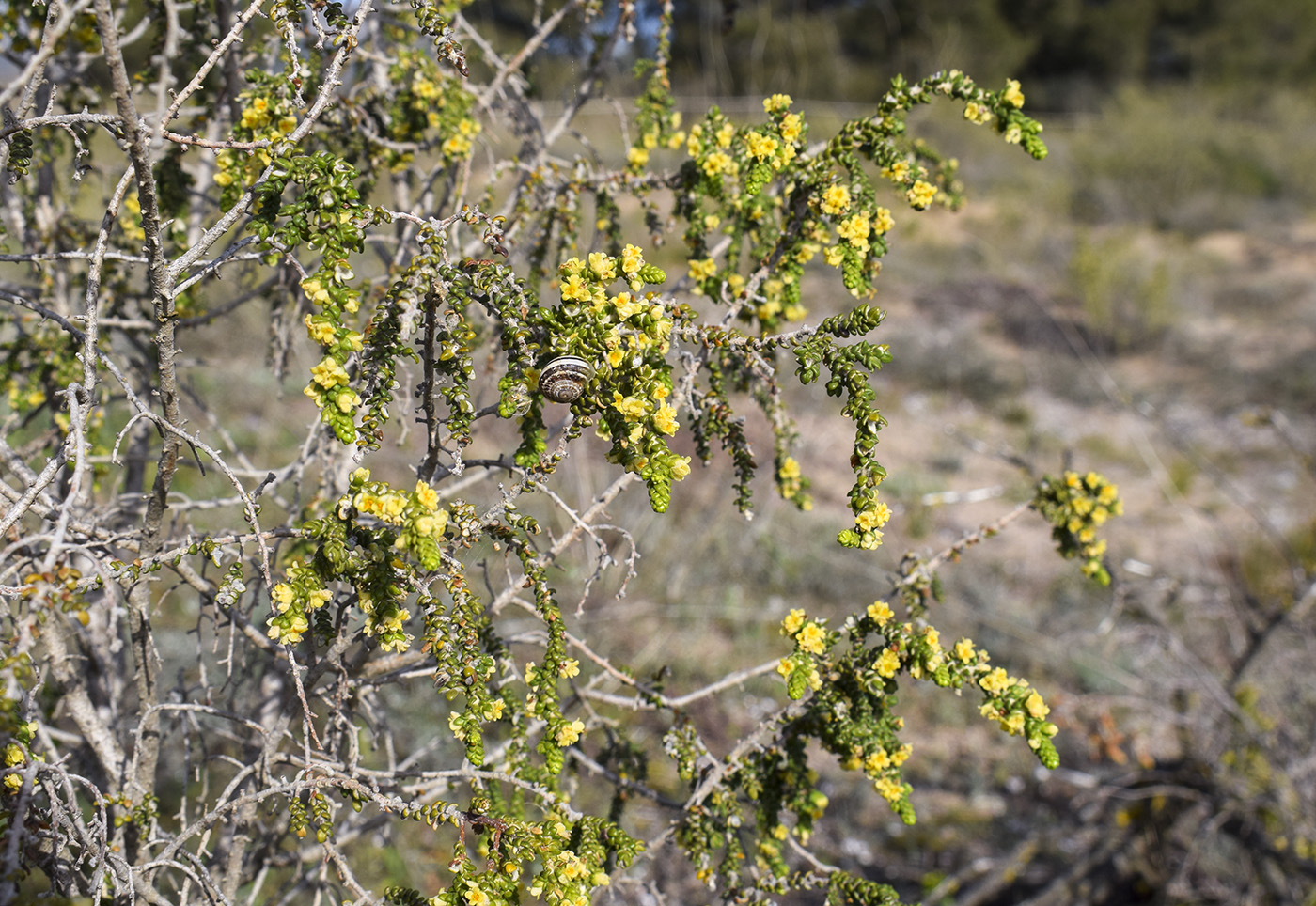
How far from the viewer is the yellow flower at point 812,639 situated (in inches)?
63.7

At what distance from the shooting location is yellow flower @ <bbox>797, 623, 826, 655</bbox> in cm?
162

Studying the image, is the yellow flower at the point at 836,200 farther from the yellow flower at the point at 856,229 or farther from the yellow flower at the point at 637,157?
the yellow flower at the point at 637,157

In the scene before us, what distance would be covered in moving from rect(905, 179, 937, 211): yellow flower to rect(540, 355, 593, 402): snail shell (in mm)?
804

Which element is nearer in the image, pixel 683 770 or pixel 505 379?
pixel 505 379

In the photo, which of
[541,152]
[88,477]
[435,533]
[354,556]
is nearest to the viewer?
[435,533]

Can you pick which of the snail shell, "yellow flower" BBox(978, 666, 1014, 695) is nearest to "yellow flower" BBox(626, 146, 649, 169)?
the snail shell

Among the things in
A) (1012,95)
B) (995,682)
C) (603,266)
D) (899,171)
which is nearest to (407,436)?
(603,266)

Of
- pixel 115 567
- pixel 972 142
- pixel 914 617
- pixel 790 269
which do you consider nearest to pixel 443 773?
pixel 115 567

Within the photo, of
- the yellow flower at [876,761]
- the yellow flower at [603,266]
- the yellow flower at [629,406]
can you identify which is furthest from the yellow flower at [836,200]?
the yellow flower at [876,761]

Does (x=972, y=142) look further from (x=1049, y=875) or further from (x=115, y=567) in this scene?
(x=115, y=567)

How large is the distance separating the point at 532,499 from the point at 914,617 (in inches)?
185

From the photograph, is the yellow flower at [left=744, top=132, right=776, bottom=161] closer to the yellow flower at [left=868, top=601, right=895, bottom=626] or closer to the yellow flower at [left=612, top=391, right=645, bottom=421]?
the yellow flower at [left=612, top=391, right=645, bottom=421]

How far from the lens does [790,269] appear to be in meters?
1.80

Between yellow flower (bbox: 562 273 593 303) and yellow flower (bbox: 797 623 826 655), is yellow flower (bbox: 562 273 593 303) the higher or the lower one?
the higher one
